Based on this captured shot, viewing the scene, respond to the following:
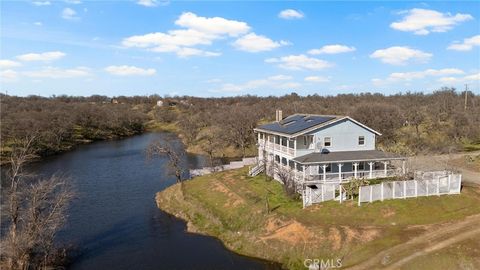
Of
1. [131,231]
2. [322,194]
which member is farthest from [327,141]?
[131,231]

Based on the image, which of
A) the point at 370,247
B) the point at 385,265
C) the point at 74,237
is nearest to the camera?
the point at 385,265

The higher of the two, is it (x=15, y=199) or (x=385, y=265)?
(x=15, y=199)

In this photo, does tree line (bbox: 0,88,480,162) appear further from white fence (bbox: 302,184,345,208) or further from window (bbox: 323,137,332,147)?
white fence (bbox: 302,184,345,208)

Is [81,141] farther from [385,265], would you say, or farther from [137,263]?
[385,265]

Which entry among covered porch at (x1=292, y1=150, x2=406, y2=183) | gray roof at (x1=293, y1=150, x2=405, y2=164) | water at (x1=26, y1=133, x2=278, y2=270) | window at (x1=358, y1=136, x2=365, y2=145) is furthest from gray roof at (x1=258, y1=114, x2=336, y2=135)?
water at (x1=26, y1=133, x2=278, y2=270)

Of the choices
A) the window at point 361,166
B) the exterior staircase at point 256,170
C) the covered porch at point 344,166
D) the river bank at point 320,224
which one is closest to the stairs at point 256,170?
the exterior staircase at point 256,170

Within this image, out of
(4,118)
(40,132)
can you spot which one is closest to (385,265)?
(40,132)
